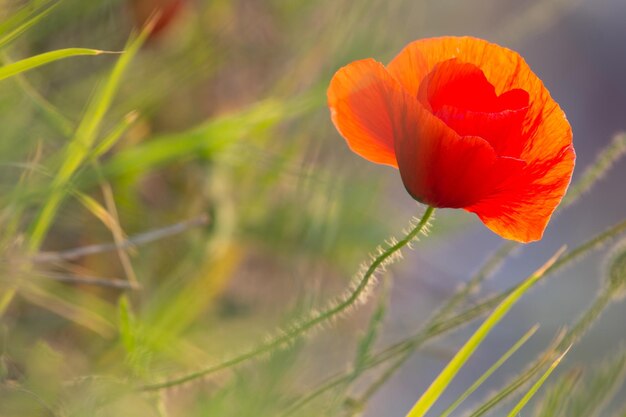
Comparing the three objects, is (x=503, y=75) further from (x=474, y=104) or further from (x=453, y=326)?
(x=453, y=326)

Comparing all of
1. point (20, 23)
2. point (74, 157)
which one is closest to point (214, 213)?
point (74, 157)

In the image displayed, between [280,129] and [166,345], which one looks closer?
[166,345]

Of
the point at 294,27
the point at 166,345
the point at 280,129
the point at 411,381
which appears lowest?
the point at 411,381

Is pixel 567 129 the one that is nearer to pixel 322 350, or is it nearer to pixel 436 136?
pixel 436 136

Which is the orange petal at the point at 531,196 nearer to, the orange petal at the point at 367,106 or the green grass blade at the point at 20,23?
the orange petal at the point at 367,106

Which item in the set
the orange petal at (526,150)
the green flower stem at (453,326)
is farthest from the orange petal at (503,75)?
the green flower stem at (453,326)

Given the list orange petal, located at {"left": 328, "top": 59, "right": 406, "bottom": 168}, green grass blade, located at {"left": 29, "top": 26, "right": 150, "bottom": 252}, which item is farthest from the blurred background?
orange petal, located at {"left": 328, "top": 59, "right": 406, "bottom": 168}

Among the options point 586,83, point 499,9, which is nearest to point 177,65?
point 499,9
